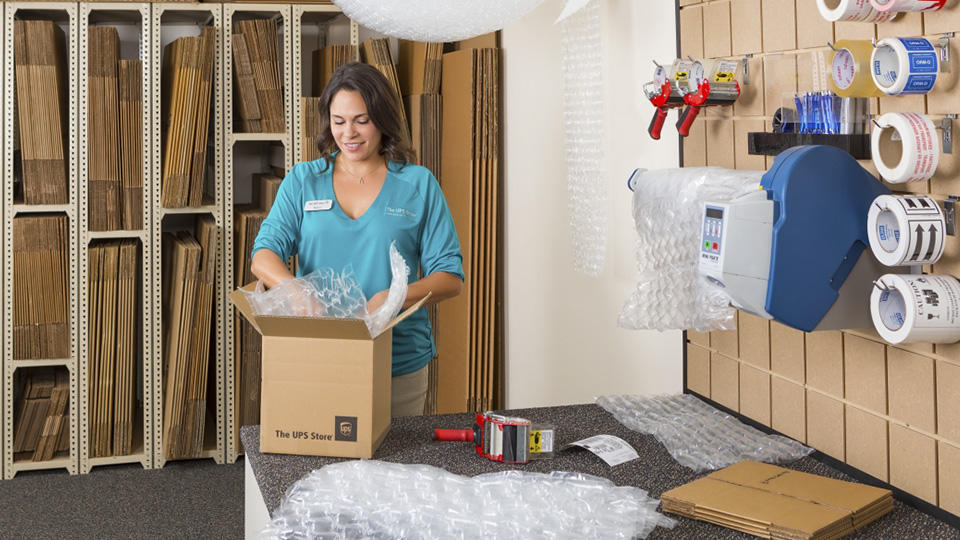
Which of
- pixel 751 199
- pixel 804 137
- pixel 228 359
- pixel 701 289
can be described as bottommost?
pixel 228 359

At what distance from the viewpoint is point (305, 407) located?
1.75m

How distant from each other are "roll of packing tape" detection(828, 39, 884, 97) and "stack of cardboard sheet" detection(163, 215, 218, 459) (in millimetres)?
2703

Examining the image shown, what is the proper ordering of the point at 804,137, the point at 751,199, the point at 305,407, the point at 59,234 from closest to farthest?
the point at 751,199 → the point at 804,137 → the point at 305,407 → the point at 59,234

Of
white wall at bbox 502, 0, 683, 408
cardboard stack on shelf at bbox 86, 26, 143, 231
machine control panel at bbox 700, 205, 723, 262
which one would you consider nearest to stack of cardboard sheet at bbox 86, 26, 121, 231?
cardboard stack on shelf at bbox 86, 26, 143, 231

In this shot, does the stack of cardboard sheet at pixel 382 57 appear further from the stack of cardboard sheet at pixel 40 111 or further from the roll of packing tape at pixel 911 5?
the roll of packing tape at pixel 911 5

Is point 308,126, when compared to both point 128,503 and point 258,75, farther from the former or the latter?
point 128,503

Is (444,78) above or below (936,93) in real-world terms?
above

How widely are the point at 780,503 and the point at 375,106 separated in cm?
135

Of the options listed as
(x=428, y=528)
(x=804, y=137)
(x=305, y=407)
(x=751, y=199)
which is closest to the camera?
(x=428, y=528)

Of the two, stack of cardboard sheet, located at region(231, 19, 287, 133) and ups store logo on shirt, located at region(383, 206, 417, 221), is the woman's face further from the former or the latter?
stack of cardboard sheet, located at region(231, 19, 287, 133)

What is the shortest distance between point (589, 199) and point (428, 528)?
5.20 feet

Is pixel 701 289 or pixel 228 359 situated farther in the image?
pixel 228 359

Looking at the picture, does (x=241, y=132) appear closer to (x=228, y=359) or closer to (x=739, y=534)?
(x=228, y=359)

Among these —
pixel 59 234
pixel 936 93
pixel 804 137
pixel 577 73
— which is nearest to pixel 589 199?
pixel 577 73
